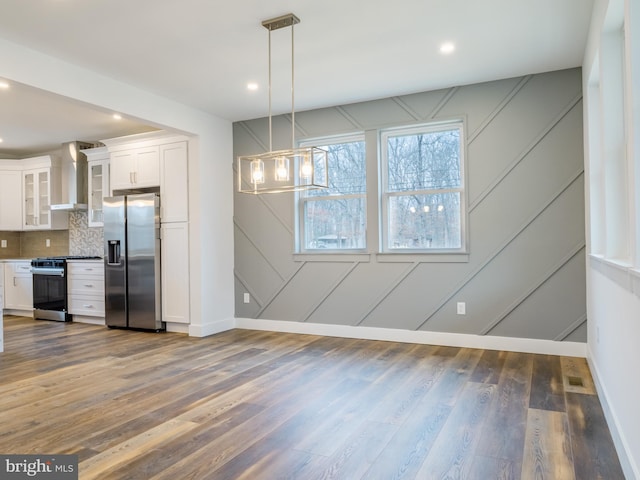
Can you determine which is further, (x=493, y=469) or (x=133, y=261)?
(x=133, y=261)

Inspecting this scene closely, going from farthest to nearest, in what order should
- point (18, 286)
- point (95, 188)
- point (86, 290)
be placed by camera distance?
point (18, 286) < point (95, 188) < point (86, 290)

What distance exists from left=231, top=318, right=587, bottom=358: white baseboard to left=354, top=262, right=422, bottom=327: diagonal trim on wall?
141 millimetres

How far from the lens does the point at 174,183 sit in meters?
5.45

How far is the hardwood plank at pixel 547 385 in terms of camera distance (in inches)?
114

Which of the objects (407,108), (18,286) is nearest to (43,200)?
(18,286)

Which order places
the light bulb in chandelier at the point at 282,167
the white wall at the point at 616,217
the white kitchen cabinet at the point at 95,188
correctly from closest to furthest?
the white wall at the point at 616,217, the light bulb in chandelier at the point at 282,167, the white kitchen cabinet at the point at 95,188

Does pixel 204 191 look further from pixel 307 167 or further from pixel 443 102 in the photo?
pixel 443 102

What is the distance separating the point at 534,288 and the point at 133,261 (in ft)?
14.8

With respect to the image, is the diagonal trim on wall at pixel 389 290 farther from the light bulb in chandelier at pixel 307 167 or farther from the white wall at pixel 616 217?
the light bulb in chandelier at pixel 307 167

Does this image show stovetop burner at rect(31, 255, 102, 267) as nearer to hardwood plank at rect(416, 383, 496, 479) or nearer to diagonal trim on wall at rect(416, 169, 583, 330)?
diagonal trim on wall at rect(416, 169, 583, 330)

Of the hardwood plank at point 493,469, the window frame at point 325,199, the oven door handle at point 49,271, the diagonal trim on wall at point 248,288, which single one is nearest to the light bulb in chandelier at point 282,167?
the window frame at point 325,199

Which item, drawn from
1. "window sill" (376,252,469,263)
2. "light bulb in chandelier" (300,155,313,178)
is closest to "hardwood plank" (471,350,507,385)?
"window sill" (376,252,469,263)

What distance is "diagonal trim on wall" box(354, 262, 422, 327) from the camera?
4746 mm

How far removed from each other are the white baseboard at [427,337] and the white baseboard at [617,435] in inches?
34.5
